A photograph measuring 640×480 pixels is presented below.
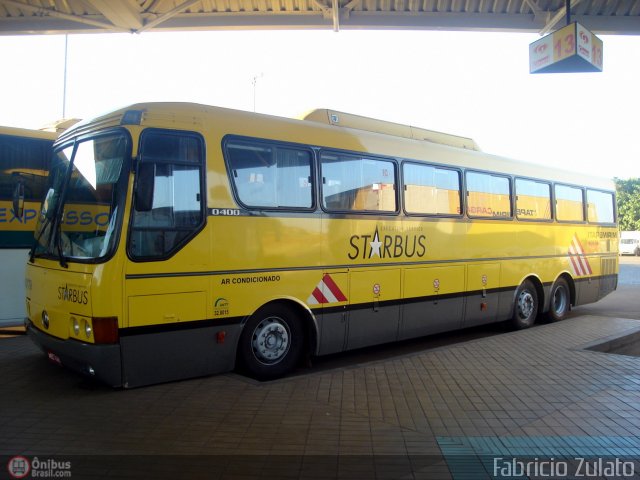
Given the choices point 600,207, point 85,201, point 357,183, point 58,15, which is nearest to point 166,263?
point 85,201

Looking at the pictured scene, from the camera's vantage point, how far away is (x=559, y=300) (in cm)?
1135

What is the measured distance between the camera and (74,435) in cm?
430

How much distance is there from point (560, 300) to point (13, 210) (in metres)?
10.9

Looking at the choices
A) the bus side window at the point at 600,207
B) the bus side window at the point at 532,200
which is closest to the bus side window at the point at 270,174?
the bus side window at the point at 532,200

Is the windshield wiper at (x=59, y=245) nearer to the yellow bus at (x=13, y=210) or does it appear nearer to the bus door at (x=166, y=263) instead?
the bus door at (x=166, y=263)

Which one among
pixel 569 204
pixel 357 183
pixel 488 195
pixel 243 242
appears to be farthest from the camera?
pixel 569 204

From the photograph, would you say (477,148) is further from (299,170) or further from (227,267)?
(227,267)

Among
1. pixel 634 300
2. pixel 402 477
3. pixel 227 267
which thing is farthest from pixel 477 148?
pixel 634 300

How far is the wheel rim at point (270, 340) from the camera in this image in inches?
239

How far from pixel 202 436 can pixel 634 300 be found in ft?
49.9

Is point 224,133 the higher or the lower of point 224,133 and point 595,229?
the higher

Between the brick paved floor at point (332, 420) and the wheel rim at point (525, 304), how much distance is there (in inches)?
131

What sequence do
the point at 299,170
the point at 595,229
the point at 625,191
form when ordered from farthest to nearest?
the point at 625,191 < the point at 595,229 < the point at 299,170

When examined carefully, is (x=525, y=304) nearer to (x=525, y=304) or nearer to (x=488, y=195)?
(x=525, y=304)
